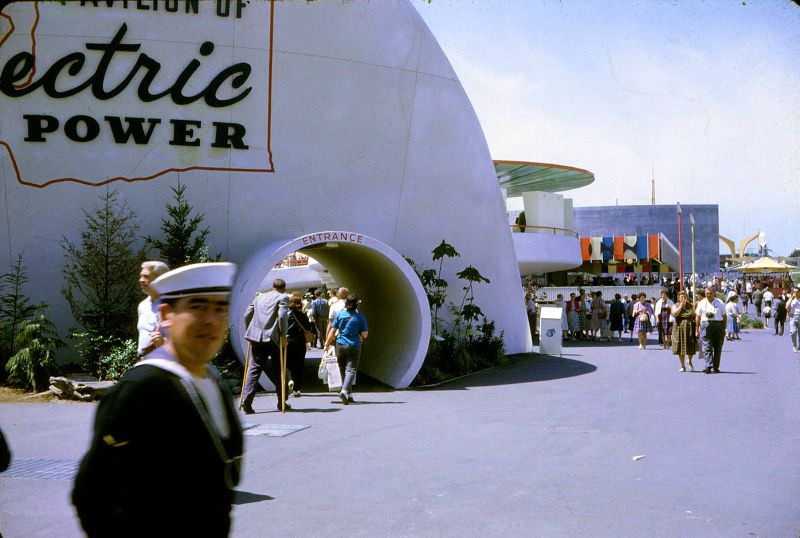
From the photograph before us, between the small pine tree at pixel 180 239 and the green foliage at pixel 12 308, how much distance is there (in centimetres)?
222

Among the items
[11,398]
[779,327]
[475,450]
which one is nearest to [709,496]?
[475,450]

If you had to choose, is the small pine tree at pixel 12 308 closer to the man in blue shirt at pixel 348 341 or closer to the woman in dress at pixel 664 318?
the man in blue shirt at pixel 348 341

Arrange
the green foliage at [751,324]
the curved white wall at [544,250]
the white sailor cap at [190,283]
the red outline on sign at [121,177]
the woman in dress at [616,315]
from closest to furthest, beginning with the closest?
the white sailor cap at [190,283], the red outline on sign at [121,177], the woman in dress at [616,315], the curved white wall at [544,250], the green foliage at [751,324]

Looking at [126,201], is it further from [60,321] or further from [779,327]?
[779,327]

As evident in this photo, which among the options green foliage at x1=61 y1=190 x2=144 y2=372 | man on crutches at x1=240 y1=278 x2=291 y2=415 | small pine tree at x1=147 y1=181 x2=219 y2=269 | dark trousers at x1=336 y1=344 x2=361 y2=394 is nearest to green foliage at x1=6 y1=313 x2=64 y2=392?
green foliage at x1=61 y1=190 x2=144 y2=372

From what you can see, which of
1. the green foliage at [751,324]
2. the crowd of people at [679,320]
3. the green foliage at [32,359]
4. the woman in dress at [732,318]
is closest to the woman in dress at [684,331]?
the crowd of people at [679,320]

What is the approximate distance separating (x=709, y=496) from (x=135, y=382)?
5469 millimetres

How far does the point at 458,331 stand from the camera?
18188mm

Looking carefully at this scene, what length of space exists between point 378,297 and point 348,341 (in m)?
5.11

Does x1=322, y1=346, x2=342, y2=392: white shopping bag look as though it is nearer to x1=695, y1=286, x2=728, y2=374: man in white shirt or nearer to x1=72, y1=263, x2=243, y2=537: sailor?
x1=695, y1=286, x2=728, y2=374: man in white shirt

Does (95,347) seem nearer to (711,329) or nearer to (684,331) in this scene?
(684,331)

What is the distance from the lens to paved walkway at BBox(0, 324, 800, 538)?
20.1ft

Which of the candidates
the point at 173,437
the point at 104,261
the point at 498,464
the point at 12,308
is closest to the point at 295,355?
the point at 104,261

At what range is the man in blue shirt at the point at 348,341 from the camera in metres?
12.5
